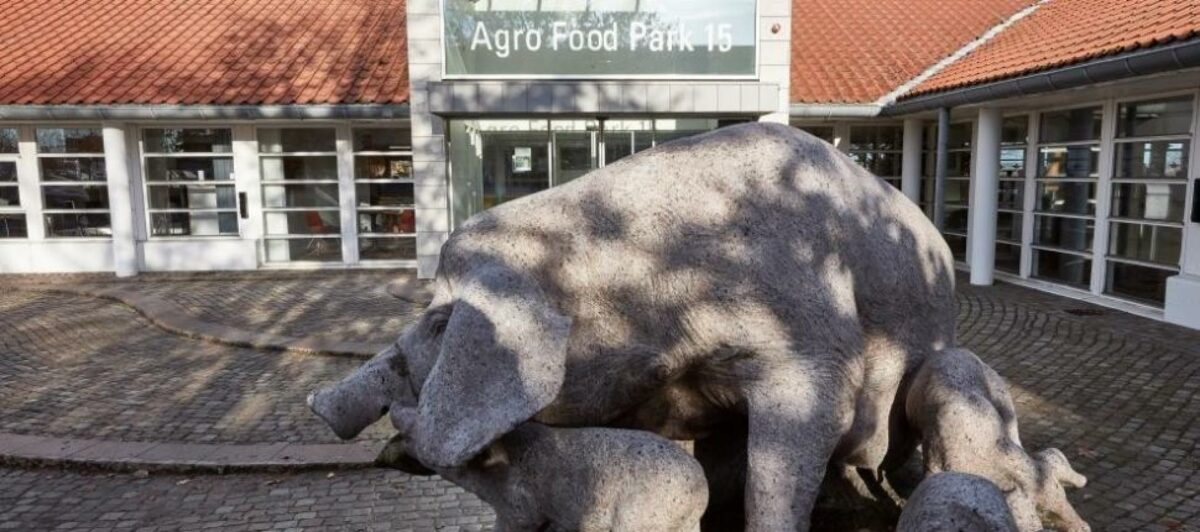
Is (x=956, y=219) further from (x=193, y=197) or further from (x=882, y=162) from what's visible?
(x=193, y=197)

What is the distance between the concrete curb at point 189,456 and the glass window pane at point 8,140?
1097 cm

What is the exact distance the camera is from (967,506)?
1.63 meters

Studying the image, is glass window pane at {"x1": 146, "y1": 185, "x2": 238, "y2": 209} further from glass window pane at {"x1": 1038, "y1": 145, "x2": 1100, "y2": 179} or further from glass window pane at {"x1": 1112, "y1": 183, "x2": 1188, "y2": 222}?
glass window pane at {"x1": 1112, "y1": 183, "x2": 1188, "y2": 222}

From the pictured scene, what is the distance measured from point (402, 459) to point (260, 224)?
1331 centimetres

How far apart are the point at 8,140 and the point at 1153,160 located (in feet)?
59.8

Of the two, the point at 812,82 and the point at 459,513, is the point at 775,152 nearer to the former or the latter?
the point at 459,513

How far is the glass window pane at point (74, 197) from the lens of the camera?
1396cm

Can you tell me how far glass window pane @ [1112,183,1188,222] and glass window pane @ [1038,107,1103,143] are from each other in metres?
0.94

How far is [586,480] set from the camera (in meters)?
1.84

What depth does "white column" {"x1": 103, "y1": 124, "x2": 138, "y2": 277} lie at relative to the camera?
13078mm

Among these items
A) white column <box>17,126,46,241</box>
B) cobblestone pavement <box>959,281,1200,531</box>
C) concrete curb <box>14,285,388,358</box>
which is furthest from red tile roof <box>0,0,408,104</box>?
cobblestone pavement <box>959,281,1200,531</box>

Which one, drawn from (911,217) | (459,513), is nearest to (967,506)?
(911,217)

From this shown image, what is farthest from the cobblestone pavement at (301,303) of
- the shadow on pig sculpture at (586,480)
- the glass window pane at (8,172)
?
the shadow on pig sculpture at (586,480)

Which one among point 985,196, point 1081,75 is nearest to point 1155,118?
point 1081,75
